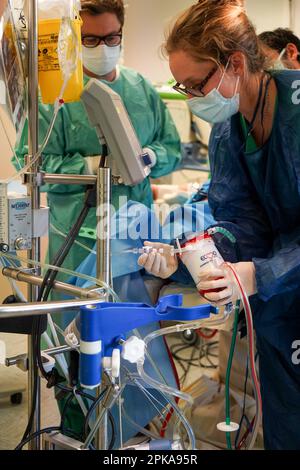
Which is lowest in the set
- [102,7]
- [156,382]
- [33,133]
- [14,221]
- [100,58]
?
[156,382]

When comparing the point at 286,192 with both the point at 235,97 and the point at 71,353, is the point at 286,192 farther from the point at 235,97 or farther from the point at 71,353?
the point at 71,353

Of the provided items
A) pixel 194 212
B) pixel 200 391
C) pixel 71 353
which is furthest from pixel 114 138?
pixel 200 391

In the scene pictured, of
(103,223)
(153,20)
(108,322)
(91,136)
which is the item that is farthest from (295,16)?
(108,322)

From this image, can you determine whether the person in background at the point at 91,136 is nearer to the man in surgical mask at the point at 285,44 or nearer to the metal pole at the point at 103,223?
the metal pole at the point at 103,223

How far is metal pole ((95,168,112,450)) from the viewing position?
108 centimetres

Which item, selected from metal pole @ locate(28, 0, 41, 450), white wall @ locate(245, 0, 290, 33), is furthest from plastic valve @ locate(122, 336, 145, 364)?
white wall @ locate(245, 0, 290, 33)

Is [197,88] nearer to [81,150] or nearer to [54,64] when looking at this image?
[54,64]

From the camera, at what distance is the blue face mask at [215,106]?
1258mm

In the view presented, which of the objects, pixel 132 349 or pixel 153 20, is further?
pixel 153 20

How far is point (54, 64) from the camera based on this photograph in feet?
3.64

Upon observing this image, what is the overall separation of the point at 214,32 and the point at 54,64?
1.27ft

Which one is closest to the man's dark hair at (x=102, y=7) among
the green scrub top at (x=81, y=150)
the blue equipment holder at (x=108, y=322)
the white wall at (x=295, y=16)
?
the green scrub top at (x=81, y=150)

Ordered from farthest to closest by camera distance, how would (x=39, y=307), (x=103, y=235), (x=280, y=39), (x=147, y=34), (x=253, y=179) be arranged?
(x=147, y=34) < (x=280, y=39) < (x=253, y=179) < (x=103, y=235) < (x=39, y=307)

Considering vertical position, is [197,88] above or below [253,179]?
above
